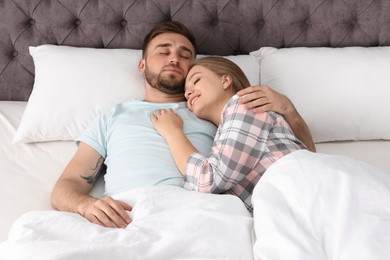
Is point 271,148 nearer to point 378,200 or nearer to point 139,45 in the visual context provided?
point 378,200

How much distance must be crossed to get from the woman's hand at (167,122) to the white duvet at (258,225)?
34 centimetres

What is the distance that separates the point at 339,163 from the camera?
3.43ft

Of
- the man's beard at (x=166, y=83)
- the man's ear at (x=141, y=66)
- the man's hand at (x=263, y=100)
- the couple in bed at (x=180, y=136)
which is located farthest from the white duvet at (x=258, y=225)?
the man's ear at (x=141, y=66)

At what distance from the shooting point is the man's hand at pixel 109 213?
3.41 ft

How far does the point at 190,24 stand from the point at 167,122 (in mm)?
622

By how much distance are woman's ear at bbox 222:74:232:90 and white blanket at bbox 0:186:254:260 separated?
47cm

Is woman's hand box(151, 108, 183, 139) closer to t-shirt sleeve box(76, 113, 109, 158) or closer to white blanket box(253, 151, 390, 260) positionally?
t-shirt sleeve box(76, 113, 109, 158)

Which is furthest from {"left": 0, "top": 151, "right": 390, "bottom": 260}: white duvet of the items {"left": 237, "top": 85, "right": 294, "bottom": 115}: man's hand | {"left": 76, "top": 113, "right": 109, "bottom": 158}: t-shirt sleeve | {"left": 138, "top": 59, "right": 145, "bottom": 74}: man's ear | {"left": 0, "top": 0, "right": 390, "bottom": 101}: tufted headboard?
{"left": 0, "top": 0, "right": 390, "bottom": 101}: tufted headboard

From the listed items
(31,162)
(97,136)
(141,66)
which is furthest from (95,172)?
(141,66)

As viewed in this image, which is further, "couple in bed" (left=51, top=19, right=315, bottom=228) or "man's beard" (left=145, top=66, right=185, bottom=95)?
"man's beard" (left=145, top=66, right=185, bottom=95)

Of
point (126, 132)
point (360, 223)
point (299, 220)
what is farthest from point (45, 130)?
point (360, 223)

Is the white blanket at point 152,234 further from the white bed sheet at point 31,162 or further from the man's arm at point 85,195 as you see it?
the white bed sheet at point 31,162

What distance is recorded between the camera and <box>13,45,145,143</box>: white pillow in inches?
63.0

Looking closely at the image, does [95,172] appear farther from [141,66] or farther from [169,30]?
[169,30]
